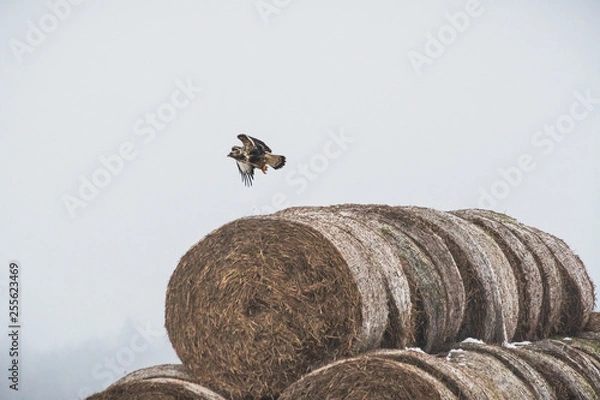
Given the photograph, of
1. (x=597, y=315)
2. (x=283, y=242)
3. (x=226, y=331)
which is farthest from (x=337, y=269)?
(x=597, y=315)

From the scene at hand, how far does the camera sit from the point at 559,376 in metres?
7.83

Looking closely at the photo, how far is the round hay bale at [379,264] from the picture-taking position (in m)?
6.79

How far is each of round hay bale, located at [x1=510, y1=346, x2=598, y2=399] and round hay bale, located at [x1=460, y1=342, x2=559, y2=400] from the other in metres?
0.13

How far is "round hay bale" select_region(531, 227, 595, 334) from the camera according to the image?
32.8ft

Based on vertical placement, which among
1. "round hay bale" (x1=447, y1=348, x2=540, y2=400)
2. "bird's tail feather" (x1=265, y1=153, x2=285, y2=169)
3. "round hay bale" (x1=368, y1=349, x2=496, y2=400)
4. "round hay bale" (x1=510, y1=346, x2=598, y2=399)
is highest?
"bird's tail feather" (x1=265, y1=153, x2=285, y2=169)

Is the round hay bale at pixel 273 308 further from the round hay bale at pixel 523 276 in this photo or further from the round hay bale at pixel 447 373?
the round hay bale at pixel 523 276

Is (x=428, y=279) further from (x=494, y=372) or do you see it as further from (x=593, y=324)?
(x=593, y=324)

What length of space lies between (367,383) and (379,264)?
4.08 ft

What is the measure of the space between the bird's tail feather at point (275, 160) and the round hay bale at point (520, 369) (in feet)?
6.88

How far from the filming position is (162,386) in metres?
6.58

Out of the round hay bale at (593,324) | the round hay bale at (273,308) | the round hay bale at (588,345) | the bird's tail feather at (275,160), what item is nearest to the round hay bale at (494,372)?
the round hay bale at (273,308)

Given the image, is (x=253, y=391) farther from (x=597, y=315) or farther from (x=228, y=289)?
(x=597, y=315)

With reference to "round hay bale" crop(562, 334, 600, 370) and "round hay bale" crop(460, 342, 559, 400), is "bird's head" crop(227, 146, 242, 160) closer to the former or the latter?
"round hay bale" crop(460, 342, 559, 400)

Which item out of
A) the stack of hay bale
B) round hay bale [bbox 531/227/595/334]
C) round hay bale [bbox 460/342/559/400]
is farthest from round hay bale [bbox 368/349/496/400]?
round hay bale [bbox 531/227/595/334]
